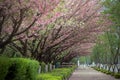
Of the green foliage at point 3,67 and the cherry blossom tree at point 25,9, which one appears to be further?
the green foliage at point 3,67

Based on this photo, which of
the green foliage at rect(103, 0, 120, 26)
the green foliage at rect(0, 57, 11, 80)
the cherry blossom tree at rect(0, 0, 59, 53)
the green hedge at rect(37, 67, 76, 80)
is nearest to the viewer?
the cherry blossom tree at rect(0, 0, 59, 53)

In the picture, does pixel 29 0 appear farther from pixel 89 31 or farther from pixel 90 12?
pixel 89 31

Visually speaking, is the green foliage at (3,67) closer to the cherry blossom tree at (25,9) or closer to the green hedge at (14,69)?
the green hedge at (14,69)

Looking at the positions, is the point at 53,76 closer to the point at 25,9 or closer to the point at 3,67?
the point at 3,67

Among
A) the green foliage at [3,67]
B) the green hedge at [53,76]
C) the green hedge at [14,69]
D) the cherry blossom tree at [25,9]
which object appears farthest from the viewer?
the green hedge at [53,76]

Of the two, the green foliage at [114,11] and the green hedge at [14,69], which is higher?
the green foliage at [114,11]

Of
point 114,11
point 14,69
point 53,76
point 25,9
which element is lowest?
point 53,76

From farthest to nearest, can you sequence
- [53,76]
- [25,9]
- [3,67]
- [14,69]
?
[53,76] → [14,69] → [25,9] → [3,67]

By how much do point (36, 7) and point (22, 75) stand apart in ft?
9.25

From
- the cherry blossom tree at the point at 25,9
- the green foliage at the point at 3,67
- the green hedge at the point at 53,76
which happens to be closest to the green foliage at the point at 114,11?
the green hedge at the point at 53,76

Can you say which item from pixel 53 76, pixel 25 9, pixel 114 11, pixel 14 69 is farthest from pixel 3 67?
pixel 114 11

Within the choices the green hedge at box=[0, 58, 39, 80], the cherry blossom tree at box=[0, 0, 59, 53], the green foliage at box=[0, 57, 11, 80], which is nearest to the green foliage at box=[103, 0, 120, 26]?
the green hedge at box=[0, 58, 39, 80]

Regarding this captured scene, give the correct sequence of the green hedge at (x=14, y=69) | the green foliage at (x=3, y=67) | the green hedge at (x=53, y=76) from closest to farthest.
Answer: the green foliage at (x=3, y=67) < the green hedge at (x=14, y=69) < the green hedge at (x=53, y=76)

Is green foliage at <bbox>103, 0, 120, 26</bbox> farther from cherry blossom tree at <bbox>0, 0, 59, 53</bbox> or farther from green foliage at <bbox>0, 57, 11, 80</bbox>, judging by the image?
green foliage at <bbox>0, 57, 11, 80</bbox>
